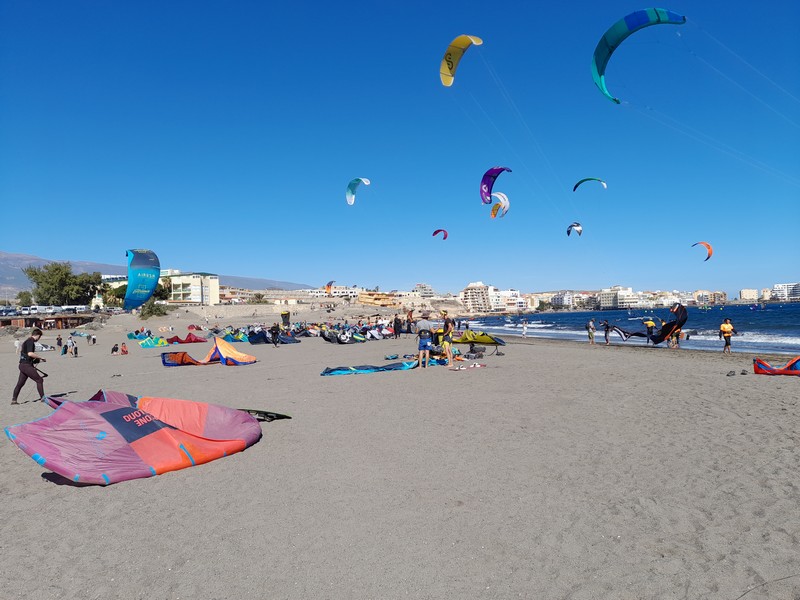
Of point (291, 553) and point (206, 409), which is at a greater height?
point (206, 409)

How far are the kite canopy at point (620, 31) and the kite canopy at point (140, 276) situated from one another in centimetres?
1134

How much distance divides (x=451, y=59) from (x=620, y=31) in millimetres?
4600

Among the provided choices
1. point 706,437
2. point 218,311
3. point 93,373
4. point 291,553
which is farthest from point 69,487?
point 218,311

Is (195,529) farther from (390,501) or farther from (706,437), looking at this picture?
(706,437)

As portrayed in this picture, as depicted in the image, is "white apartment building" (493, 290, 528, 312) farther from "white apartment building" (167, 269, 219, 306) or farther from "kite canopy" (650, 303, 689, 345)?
"kite canopy" (650, 303, 689, 345)

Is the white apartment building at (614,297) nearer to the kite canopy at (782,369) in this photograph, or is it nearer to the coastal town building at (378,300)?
the coastal town building at (378,300)

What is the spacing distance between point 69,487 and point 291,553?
256 cm

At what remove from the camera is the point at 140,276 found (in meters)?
12.6

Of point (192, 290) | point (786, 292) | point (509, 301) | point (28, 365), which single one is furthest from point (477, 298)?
point (28, 365)

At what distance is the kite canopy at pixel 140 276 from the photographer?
40.5 feet

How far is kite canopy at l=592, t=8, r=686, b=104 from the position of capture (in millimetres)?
8375

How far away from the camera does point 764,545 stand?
2.94m

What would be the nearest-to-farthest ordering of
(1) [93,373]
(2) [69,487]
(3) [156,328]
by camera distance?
(2) [69,487]
(1) [93,373]
(3) [156,328]

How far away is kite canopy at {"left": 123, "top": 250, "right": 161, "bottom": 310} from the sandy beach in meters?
6.01
